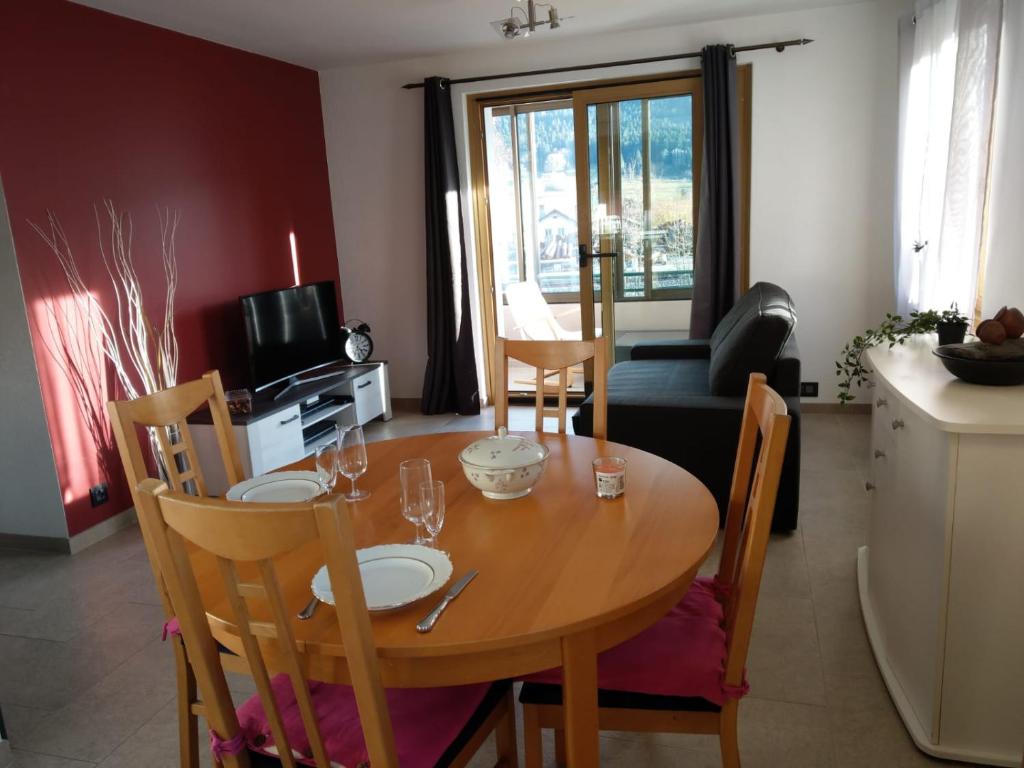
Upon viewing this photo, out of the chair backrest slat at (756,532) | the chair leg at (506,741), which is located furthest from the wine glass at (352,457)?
the chair backrest slat at (756,532)

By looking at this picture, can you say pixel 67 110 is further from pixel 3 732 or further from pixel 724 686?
pixel 724 686

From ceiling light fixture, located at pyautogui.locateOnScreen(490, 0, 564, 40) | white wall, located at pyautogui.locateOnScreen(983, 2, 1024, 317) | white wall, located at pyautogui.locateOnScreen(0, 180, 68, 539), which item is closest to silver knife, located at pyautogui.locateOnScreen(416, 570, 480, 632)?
white wall, located at pyautogui.locateOnScreen(983, 2, 1024, 317)

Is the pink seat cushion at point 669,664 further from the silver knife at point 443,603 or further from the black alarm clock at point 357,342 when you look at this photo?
the black alarm clock at point 357,342

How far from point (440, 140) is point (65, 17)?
2.34 metres

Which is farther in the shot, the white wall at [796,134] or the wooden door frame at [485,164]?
the wooden door frame at [485,164]

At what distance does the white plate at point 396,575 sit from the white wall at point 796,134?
4.07 meters

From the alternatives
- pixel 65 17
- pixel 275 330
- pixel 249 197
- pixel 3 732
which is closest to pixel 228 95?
pixel 249 197

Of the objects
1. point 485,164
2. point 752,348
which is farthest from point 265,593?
point 485,164

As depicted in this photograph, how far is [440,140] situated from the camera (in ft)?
17.0

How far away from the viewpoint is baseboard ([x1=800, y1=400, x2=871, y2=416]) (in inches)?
192

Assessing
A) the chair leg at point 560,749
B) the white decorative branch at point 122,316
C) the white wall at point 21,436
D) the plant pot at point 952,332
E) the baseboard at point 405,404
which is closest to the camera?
the chair leg at point 560,749

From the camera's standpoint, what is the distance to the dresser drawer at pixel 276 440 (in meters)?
3.96

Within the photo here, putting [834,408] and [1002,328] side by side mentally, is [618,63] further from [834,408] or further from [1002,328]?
[1002,328]

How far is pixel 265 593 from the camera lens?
3.80ft
